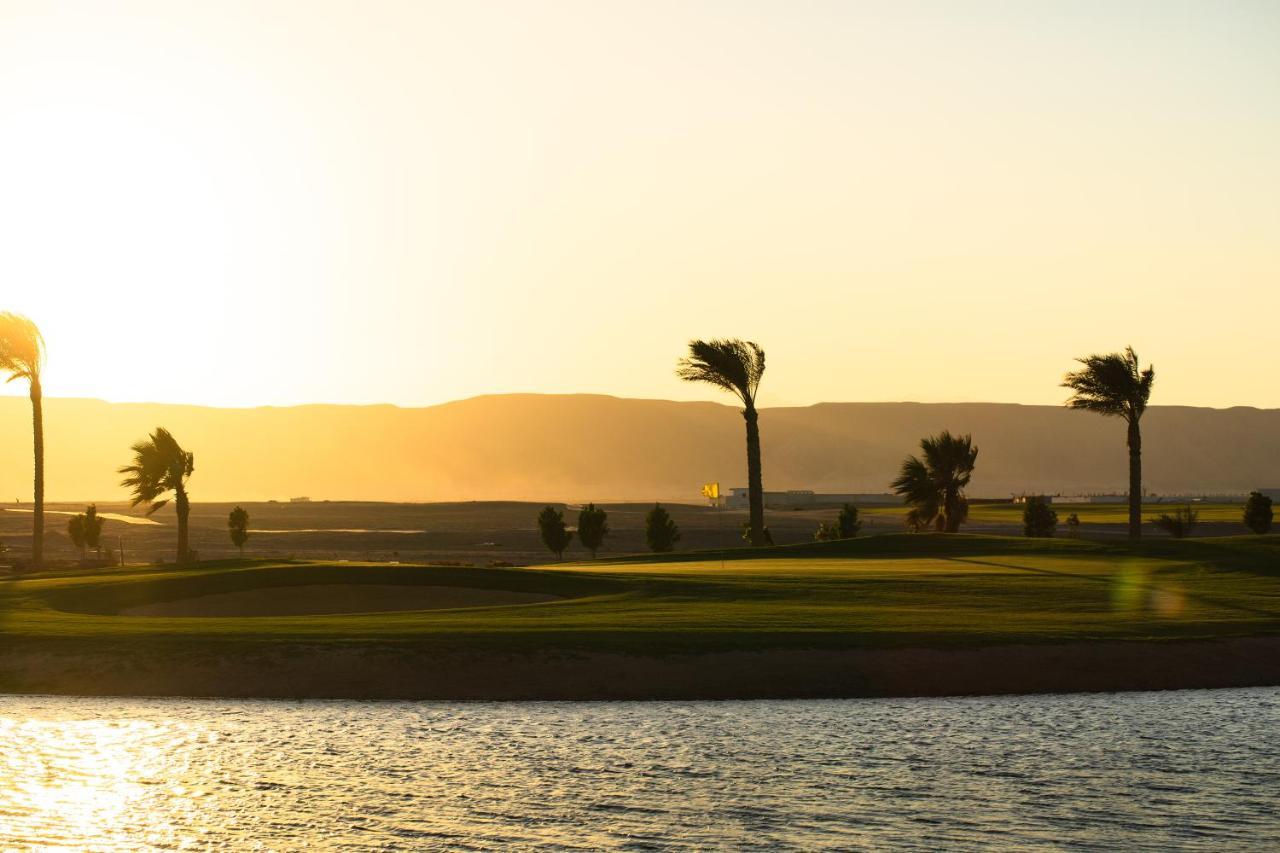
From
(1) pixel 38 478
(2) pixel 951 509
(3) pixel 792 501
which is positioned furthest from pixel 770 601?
(3) pixel 792 501

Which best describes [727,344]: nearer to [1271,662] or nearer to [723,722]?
[1271,662]

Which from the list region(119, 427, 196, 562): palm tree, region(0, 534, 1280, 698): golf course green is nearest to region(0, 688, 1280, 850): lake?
region(0, 534, 1280, 698): golf course green

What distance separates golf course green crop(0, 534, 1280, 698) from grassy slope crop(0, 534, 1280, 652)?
0.09 metres

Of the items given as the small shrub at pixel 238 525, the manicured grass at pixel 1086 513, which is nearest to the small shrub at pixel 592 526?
the small shrub at pixel 238 525

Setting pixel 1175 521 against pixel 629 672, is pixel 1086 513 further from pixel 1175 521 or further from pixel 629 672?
pixel 629 672

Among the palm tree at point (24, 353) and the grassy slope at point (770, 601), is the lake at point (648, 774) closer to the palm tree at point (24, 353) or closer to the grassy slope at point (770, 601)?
the grassy slope at point (770, 601)

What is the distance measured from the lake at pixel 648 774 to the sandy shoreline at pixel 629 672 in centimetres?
93

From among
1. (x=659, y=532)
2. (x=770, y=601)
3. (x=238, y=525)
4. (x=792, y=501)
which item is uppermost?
(x=792, y=501)

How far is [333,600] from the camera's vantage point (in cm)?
3953

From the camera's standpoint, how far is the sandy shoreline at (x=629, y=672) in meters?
26.7

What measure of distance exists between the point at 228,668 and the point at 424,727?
632 centimetres

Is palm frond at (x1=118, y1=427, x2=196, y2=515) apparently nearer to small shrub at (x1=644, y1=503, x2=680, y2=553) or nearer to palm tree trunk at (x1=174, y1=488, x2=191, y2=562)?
palm tree trunk at (x1=174, y1=488, x2=191, y2=562)

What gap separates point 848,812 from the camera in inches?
673

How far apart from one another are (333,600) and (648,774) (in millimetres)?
21862
